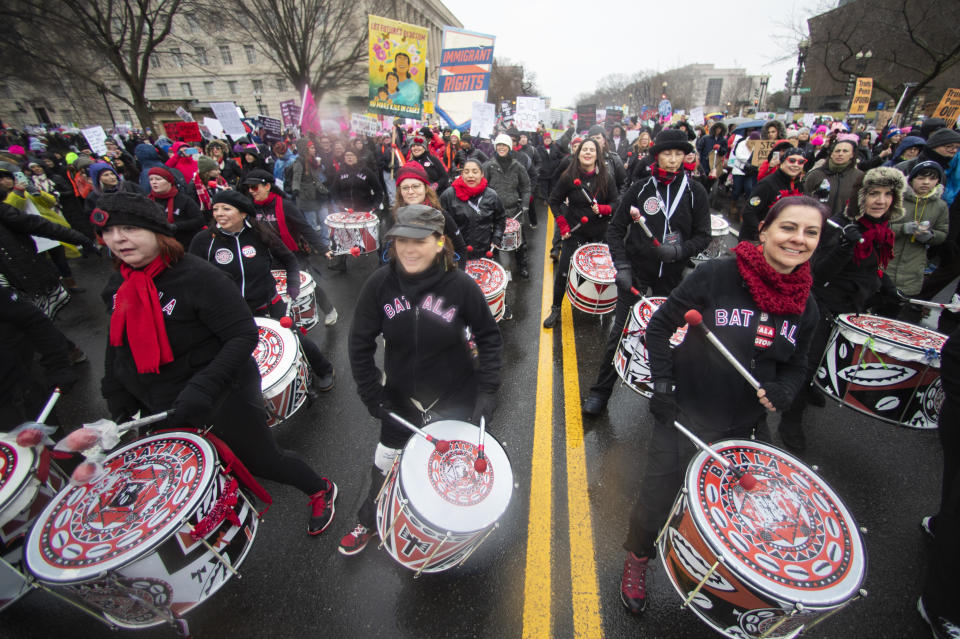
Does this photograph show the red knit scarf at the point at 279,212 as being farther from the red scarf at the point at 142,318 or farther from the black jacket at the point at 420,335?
the black jacket at the point at 420,335

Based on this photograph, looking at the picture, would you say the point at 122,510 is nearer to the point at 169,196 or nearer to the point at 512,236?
the point at 169,196

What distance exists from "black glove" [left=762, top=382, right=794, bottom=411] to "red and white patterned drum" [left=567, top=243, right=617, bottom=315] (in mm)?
2666

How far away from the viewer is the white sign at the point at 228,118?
1323 cm

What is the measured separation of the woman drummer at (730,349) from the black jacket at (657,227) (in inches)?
60.8

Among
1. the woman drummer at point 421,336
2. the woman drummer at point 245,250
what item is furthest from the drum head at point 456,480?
the woman drummer at point 245,250

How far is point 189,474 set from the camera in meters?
2.00

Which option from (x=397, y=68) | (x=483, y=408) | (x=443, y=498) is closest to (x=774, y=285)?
(x=483, y=408)

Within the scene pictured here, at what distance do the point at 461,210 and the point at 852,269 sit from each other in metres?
4.09

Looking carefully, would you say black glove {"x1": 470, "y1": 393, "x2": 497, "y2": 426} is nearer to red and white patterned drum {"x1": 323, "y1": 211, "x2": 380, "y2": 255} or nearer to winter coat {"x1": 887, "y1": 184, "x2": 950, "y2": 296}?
winter coat {"x1": 887, "y1": 184, "x2": 950, "y2": 296}

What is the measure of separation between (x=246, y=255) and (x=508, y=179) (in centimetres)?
482

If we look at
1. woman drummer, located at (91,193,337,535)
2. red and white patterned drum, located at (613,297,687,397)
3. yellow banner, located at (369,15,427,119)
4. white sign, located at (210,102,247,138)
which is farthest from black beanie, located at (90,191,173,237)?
white sign, located at (210,102,247,138)

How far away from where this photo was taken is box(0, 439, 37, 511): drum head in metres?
1.95

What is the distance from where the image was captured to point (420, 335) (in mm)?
2447

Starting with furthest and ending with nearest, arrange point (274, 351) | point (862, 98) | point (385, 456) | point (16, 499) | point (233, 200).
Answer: point (862, 98) → point (233, 200) → point (274, 351) → point (385, 456) → point (16, 499)
